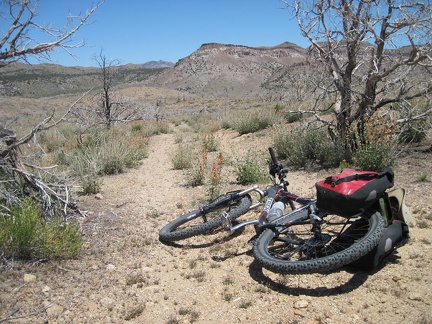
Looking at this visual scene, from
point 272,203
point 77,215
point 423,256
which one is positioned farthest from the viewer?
point 77,215

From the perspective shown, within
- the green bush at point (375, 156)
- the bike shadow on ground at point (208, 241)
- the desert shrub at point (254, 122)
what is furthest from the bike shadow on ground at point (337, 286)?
the desert shrub at point (254, 122)

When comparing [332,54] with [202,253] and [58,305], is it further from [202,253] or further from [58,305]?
Answer: [58,305]

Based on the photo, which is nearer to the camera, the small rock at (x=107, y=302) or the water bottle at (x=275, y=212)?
the small rock at (x=107, y=302)

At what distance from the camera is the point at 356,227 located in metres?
3.68

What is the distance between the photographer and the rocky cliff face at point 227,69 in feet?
246

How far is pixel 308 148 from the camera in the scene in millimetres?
7391

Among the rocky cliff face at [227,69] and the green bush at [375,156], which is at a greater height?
the rocky cliff face at [227,69]

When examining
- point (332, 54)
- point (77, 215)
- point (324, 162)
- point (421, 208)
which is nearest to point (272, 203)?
point (421, 208)

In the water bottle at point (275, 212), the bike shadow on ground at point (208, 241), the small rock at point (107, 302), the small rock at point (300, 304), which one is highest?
the water bottle at point (275, 212)

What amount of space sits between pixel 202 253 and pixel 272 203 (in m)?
1.01

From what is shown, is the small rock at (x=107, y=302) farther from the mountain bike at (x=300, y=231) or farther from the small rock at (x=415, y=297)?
the small rock at (x=415, y=297)

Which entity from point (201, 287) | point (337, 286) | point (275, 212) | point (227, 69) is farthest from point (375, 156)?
point (227, 69)

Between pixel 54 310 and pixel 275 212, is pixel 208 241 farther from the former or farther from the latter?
pixel 54 310

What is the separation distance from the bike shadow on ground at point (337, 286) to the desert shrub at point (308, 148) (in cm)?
350
